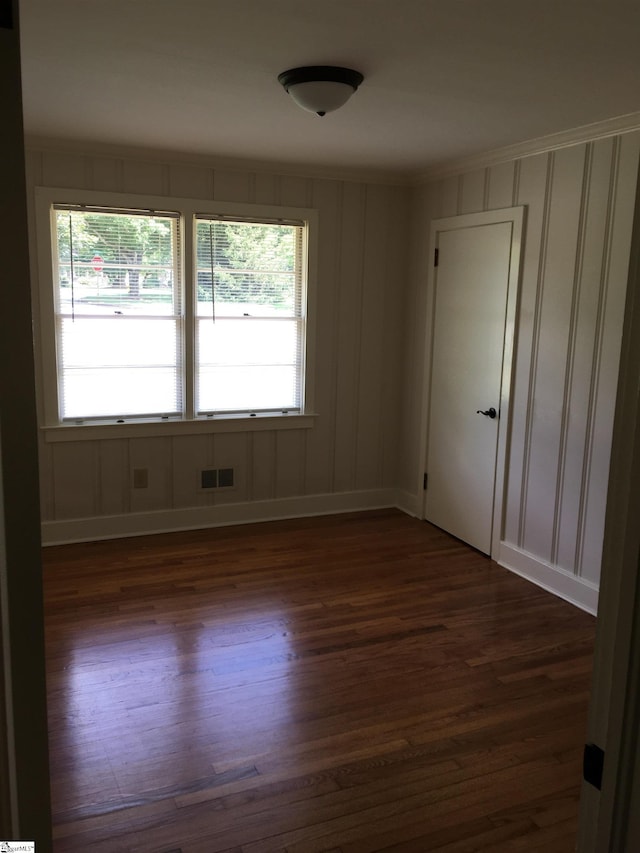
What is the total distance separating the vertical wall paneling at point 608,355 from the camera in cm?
337

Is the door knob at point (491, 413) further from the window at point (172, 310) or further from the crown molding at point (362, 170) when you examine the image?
the crown molding at point (362, 170)

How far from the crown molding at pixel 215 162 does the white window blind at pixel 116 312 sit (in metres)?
0.35

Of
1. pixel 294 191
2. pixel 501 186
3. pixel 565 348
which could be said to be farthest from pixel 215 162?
pixel 565 348

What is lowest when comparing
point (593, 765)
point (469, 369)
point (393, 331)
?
point (593, 765)

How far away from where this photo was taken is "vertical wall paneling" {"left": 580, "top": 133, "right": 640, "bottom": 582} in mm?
3365

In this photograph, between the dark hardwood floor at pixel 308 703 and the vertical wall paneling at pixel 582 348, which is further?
the vertical wall paneling at pixel 582 348

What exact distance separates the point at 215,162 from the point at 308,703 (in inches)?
136

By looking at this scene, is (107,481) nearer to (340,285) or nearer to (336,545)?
(336,545)

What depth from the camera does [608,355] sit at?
3.52 m

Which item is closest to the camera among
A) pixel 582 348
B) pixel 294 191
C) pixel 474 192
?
pixel 582 348

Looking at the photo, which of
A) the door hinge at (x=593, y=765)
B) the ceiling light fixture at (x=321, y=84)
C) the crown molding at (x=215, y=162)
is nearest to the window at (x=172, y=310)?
the crown molding at (x=215, y=162)

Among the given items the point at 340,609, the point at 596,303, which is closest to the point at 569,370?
the point at 596,303

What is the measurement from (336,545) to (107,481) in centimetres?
163

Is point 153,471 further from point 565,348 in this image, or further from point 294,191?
point 565,348
